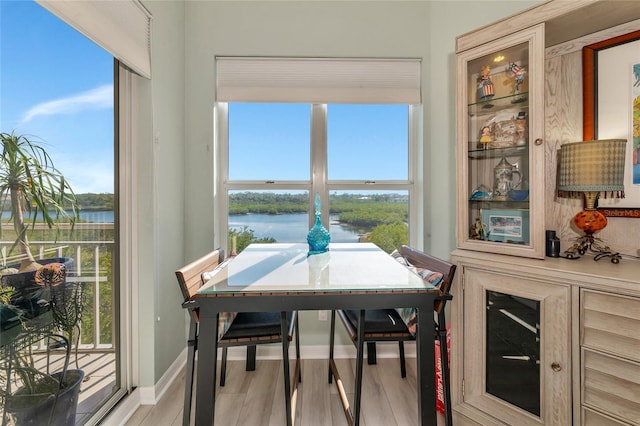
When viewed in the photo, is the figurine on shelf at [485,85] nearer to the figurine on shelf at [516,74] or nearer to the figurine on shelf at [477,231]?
the figurine on shelf at [516,74]

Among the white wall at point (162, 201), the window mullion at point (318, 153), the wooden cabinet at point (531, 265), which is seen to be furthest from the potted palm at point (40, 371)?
the wooden cabinet at point (531, 265)

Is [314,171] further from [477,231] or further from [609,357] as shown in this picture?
[609,357]

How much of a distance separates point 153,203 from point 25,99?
2.58 ft

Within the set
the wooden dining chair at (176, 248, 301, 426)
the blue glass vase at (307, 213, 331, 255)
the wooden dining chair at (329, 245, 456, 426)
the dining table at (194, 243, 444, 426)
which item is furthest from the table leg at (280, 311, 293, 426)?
the blue glass vase at (307, 213, 331, 255)

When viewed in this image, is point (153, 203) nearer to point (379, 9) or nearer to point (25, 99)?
point (25, 99)

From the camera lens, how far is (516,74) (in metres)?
1.55

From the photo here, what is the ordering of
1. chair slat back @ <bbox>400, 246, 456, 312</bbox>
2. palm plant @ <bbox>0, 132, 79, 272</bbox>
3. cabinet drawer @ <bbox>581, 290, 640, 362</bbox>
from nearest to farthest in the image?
palm plant @ <bbox>0, 132, 79, 272</bbox>
cabinet drawer @ <bbox>581, 290, 640, 362</bbox>
chair slat back @ <bbox>400, 246, 456, 312</bbox>

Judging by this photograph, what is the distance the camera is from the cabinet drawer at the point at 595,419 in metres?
1.17

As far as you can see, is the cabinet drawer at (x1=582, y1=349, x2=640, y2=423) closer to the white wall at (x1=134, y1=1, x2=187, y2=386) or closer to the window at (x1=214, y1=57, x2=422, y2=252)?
the window at (x1=214, y1=57, x2=422, y2=252)

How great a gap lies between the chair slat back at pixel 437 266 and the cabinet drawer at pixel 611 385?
0.60 meters

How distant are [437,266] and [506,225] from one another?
1.66 ft

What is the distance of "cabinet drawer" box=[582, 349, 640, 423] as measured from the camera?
1120mm

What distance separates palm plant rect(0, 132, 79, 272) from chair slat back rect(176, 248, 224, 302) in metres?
0.54

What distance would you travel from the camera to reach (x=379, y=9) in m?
2.22
